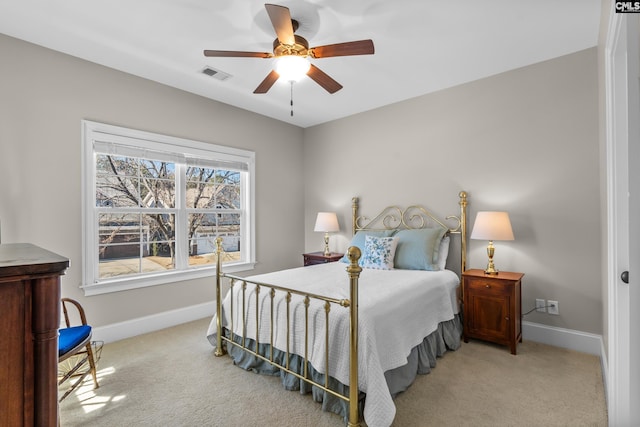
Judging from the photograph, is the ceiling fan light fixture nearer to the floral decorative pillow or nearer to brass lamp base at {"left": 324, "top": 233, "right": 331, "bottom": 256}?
the floral decorative pillow

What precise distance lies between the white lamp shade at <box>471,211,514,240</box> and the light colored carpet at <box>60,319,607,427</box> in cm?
101

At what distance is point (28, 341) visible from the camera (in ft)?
2.43

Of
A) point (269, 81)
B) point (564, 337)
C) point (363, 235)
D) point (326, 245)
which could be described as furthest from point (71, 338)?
point (564, 337)

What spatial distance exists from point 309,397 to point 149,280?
2.21 m

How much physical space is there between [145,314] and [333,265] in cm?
205

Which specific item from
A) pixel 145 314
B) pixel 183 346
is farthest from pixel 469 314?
pixel 145 314

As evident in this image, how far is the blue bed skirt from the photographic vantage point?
1.95m

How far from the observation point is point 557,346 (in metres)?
2.89

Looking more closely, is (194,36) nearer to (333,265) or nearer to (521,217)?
(333,265)

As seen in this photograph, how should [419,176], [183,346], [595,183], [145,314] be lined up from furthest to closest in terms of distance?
1. [419,176]
2. [145,314]
3. [183,346]
4. [595,183]

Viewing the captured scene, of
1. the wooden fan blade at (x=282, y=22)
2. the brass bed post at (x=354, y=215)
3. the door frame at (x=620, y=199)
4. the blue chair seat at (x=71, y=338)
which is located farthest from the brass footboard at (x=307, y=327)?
the brass bed post at (x=354, y=215)

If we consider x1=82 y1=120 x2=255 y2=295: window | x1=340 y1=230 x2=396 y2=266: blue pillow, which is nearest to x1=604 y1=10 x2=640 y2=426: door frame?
x1=340 y1=230 x2=396 y2=266: blue pillow

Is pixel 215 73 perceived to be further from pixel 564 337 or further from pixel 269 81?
pixel 564 337

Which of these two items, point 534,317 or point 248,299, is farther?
point 534,317
